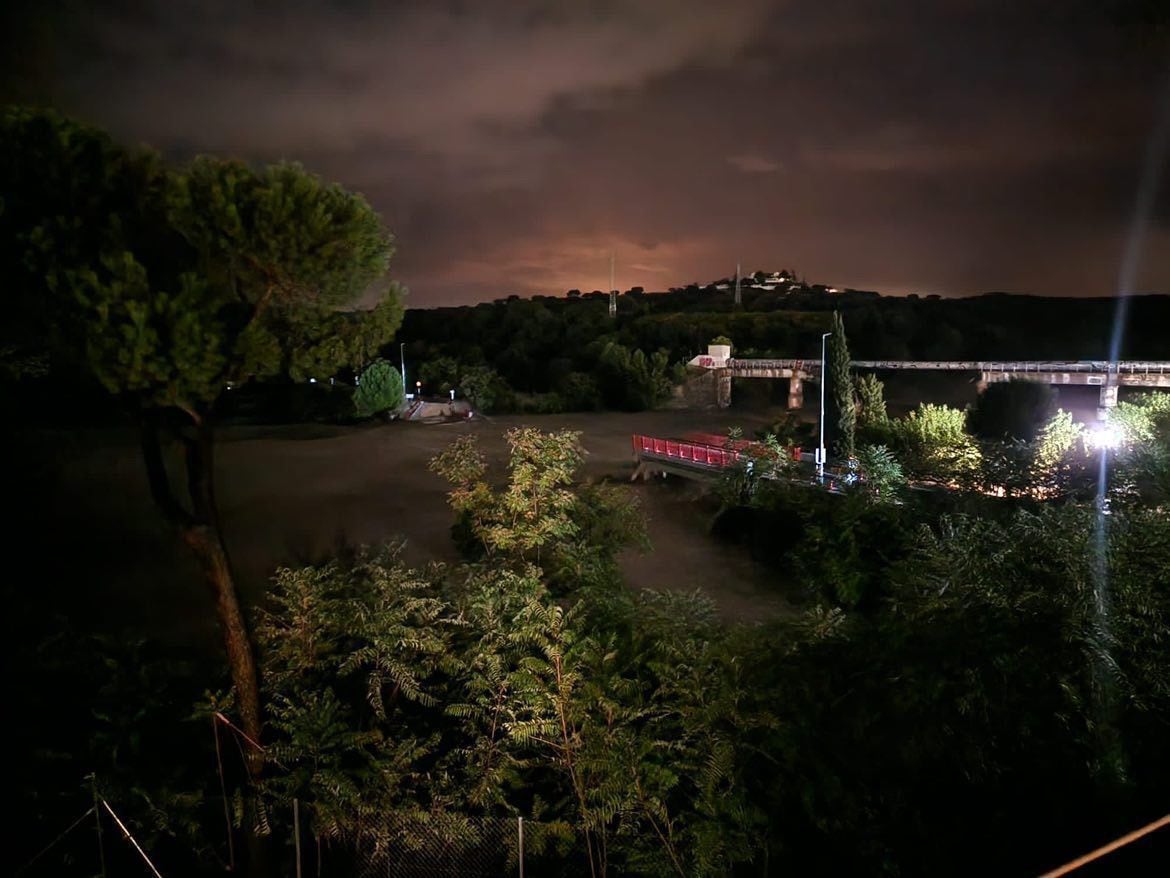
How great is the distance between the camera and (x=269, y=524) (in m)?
21.2

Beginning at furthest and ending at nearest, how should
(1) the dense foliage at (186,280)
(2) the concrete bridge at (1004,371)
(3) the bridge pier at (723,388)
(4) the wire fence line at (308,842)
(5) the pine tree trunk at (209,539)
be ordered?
(3) the bridge pier at (723,388) < (2) the concrete bridge at (1004,371) < (5) the pine tree trunk at (209,539) < (4) the wire fence line at (308,842) < (1) the dense foliage at (186,280)

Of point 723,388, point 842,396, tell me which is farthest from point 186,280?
point 723,388

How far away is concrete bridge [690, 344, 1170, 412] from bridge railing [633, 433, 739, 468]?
1501cm

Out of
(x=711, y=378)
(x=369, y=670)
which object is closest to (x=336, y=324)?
(x=369, y=670)

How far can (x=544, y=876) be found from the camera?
580 cm

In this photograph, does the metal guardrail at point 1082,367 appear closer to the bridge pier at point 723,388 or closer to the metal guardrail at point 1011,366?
the metal guardrail at point 1011,366

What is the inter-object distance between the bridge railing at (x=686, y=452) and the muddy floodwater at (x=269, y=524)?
1004 millimetres

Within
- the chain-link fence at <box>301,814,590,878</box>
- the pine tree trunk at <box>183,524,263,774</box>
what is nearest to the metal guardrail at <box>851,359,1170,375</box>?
the chain-link fence at <box>301,814,590,878</box>

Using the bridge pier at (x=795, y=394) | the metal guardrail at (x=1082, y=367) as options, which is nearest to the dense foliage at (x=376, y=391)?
the bridge pier at (x=795, y=394)

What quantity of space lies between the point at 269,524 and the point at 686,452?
12.9 m

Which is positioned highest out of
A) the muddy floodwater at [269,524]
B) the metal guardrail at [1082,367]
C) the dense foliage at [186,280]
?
the dense foliage at [186,280]

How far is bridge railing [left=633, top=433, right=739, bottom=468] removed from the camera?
23612 millimetres

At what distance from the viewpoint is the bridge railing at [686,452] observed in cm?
2361

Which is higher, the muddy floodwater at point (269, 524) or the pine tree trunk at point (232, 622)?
the pine tree trunk at point (232, 622)
